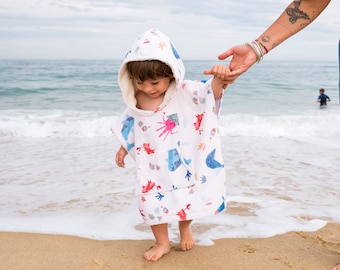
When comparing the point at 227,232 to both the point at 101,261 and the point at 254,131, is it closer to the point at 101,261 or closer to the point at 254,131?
the point at 101,261

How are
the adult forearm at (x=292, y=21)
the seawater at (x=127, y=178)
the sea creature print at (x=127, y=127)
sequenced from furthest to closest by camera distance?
the seawater at (x=127, y=178), the sea creature print at (x=127, y=127), the adult forearm at (x=292, y=21)

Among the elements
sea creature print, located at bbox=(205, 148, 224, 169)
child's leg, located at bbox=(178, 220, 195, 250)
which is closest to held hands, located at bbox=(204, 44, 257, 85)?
sea creature print, located at bbox=(205, 148, 224, 169)

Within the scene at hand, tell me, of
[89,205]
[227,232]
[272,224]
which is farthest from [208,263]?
[89,205]

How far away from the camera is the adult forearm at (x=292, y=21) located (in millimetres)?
2572

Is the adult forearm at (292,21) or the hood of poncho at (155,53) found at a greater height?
the adult forearm at (292,21)

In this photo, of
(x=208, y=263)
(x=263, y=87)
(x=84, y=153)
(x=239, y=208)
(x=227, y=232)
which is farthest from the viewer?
(x=263, y=87)

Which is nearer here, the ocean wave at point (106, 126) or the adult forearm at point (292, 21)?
the adult forearm at point (292, 21)

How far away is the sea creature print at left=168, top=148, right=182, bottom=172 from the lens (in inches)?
109

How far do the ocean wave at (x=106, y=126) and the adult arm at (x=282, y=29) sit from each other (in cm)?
506

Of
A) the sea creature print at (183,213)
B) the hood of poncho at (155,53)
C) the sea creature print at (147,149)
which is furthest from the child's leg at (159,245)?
the hood of poncho at (155,53)

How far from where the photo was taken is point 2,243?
3107 mm

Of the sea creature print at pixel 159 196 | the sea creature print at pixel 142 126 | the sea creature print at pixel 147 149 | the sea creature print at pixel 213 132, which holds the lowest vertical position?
the sea creature print at pixel 159 196

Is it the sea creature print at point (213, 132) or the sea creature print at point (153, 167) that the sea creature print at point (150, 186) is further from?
the sea creature print at point (213, 132)

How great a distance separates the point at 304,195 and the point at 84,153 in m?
3.09
